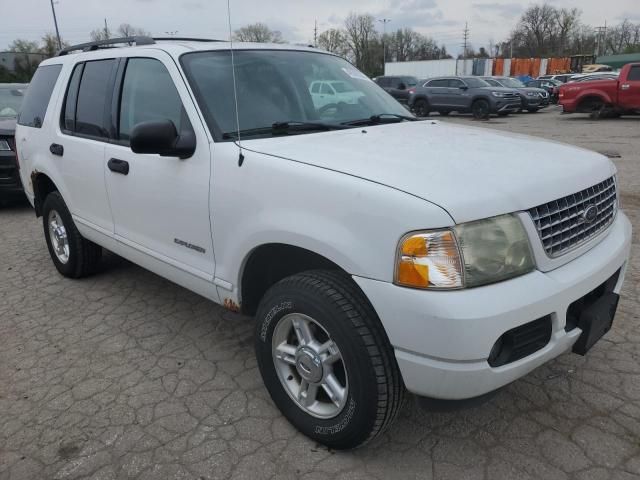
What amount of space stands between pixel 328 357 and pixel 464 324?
0.72 meters

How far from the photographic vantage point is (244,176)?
2604 mm

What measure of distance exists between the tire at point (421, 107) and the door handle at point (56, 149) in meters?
19.7

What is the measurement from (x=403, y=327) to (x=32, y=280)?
4.15m

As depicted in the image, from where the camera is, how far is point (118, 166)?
11.4 ft

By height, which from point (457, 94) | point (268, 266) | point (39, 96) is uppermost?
point (39, 96)

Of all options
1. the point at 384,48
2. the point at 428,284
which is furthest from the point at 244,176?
the point at 384,48

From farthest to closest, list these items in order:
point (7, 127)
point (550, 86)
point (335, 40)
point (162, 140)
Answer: point (335, 40) → point (550, 86) → point (7, 127) → point (162, 140)

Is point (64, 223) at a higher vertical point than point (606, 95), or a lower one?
higher

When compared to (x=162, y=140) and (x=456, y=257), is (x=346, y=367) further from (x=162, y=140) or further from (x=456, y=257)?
(x=162, y=140)

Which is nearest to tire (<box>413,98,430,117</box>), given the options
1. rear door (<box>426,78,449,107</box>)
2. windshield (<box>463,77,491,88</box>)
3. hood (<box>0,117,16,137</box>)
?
rear door (<box>426,78,449,107</box>)

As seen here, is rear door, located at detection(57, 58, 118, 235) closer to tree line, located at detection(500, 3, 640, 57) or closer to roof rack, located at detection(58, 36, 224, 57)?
roof rack, located at detection(58, 36, 224, 57)

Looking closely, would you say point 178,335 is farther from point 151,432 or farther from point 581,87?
point 581,87

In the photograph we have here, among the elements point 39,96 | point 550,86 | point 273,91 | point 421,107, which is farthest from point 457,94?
point 273,91

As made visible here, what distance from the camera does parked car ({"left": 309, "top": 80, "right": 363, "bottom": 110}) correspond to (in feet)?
10.9
